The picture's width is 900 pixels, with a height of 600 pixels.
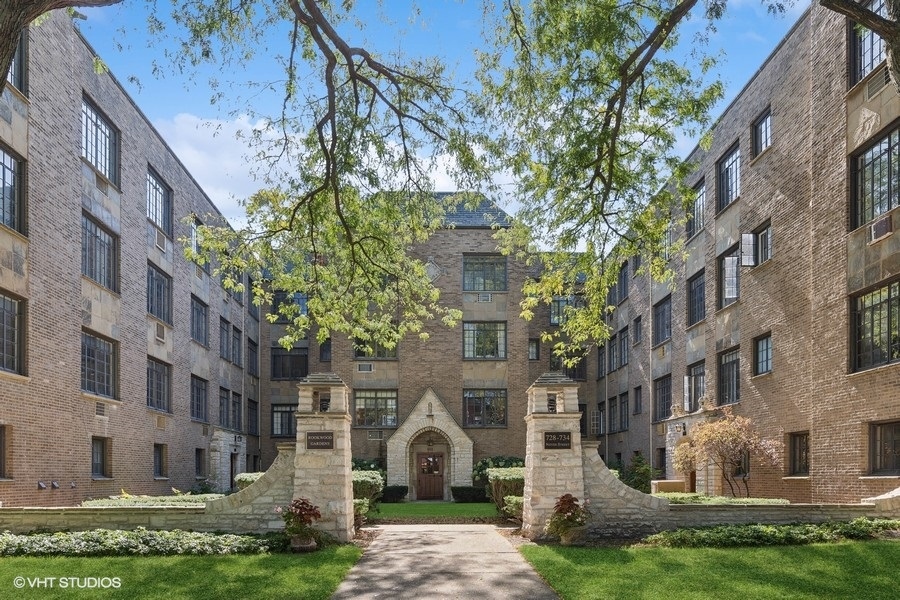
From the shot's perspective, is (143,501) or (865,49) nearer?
(865,49)

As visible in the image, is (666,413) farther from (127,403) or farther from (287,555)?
(287,555)

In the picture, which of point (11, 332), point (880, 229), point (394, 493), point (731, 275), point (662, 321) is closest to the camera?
point (880, 229)

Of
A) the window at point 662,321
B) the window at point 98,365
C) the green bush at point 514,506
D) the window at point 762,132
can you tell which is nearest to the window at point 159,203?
the window at point 98,365

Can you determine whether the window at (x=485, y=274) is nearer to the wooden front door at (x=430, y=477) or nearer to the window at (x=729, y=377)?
the wooden front door at (x=430, y=477)

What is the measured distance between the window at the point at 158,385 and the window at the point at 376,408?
33.5 feet

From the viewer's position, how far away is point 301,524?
14.2 m

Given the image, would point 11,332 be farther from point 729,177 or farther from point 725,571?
point 729,177

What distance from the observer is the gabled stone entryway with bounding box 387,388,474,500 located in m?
35.4

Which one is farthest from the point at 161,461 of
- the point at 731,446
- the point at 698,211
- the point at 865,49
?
the point at 865,49

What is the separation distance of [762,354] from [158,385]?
1861cm

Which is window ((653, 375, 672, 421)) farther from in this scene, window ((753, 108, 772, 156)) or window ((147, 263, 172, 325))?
window ((147, 263, 172, 325))

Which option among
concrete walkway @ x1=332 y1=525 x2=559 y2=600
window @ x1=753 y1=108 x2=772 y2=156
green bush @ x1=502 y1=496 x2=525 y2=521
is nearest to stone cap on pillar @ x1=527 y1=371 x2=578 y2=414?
concrete walkway @ x1=332 y1=525 x2=559 y2=600

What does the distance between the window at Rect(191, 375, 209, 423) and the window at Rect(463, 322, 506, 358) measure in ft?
36.4

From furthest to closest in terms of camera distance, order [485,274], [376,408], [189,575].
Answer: [485,274] → [376,408] → [189,575]
